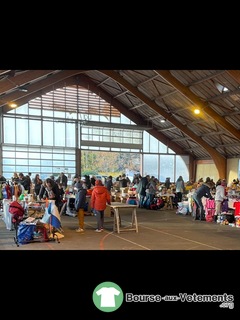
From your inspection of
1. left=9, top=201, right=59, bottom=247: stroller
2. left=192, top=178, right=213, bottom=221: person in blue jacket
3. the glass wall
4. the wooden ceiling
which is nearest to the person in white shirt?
left=192, top=178, right=213, bottom=221: person in blue jacket

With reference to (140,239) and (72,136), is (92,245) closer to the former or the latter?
(140,239)

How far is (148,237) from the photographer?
7203 mm

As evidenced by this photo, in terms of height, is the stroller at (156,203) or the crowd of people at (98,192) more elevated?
the crowd of people at (98,192)

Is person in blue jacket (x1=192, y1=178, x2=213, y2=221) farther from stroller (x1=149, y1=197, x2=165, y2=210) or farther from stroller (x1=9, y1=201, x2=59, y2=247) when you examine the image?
stroller (x1=9, y1=201, x2=59, y2=247)
